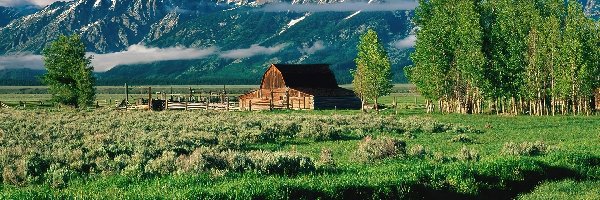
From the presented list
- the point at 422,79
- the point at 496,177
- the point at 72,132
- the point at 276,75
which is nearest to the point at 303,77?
the point at 276,75

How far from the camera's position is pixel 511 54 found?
6178 cm

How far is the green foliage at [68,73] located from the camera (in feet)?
255

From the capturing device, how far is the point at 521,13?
209ft

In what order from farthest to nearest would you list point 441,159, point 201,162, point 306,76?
point 306,76
point 441,159
point 201,162

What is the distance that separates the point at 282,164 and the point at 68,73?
2604 inches

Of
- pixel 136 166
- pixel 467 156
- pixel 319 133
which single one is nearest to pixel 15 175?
pixel 136 166

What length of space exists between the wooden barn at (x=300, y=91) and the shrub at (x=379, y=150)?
61.1 m

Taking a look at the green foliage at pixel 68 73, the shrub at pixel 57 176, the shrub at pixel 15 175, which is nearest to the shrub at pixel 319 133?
the shrub at pixel 57 176

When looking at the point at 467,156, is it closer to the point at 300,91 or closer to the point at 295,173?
the point at 295,173

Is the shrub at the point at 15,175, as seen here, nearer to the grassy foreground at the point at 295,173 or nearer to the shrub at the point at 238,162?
the grassy foreground at the point at 295,173

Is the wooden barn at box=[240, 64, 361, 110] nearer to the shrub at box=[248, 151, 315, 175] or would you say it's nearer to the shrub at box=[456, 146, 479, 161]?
the shrub at box=[456, 146, 479, 161]

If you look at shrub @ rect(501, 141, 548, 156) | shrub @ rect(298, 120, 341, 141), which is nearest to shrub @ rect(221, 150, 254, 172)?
shrub @ rect(501, 141, 548, 156)

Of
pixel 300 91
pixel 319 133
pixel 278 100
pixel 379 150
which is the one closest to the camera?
pixel 379 150

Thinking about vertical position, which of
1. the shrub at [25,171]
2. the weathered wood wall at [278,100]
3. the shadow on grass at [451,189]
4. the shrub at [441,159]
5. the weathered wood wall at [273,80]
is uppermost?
the weathered wood wall at [273,80]
